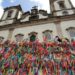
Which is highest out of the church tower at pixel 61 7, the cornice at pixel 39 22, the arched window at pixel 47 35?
the church tower at pixel 61 7

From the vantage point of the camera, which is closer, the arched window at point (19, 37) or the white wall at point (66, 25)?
the white wall at point (66, 25)

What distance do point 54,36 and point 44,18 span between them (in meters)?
3.45

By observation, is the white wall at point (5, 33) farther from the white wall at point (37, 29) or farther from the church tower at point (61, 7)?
the church tower at point (61, 7)

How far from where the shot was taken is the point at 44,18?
65.2 ft

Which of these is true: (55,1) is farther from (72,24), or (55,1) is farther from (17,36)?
(17,36)

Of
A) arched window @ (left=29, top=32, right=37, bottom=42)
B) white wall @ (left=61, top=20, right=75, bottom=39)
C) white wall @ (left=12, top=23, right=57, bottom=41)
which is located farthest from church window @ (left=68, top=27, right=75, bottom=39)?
arched window @ (left=29, top=32, right=37, bottom=42)

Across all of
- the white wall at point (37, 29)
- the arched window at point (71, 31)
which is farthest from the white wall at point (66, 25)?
the white wall at point (37, 29)

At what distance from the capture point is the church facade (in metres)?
17.8

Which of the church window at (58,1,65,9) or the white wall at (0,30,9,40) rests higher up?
the church window at (58,1,65,9)

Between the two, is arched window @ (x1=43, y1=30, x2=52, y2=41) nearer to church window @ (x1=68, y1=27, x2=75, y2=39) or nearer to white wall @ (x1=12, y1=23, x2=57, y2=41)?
white wall @ (x1=12, y1=23, x2=57, y2=41)

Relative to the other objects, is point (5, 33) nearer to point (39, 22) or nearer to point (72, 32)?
point (39, 22)

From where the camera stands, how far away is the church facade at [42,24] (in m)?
17.8

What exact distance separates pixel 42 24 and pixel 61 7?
4333 millimetres

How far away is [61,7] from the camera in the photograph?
21906 mm
